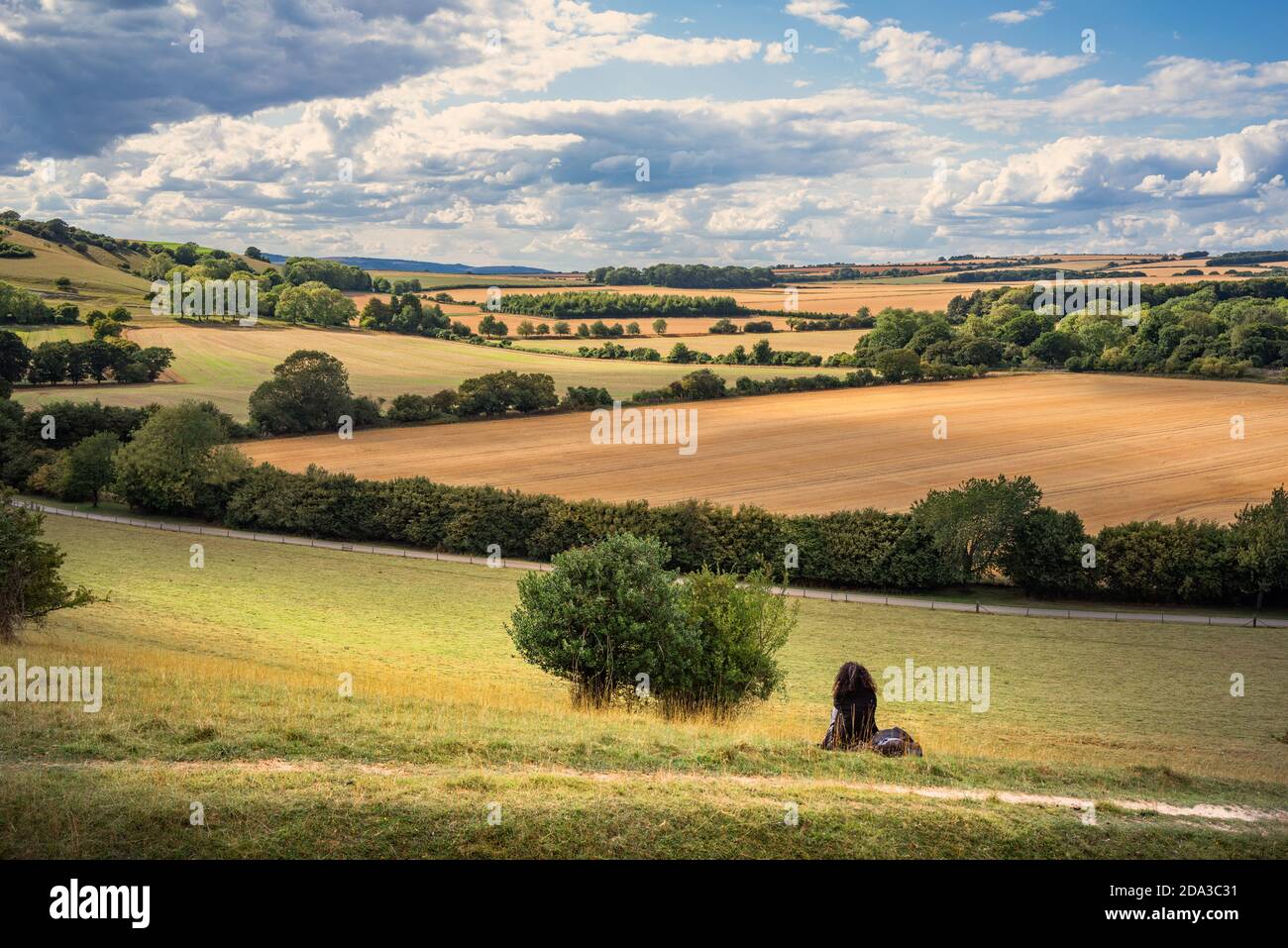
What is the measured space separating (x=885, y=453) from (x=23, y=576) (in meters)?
68.3

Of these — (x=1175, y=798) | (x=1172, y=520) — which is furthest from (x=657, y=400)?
(x=1175, y=798)

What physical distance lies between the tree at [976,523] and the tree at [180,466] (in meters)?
43.1

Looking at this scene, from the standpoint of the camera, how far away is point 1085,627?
4412cm

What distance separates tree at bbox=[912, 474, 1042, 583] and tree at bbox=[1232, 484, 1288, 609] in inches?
358

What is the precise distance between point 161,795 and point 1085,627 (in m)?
41.2

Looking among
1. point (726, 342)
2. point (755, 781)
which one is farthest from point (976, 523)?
point (726, 342)

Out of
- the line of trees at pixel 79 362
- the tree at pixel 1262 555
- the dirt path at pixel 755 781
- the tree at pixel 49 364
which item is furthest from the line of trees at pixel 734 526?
the dirt path at pixel 755 781

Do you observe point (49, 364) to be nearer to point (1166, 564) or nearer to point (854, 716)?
point (1166, 564)

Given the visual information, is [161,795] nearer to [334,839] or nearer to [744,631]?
[334,839]

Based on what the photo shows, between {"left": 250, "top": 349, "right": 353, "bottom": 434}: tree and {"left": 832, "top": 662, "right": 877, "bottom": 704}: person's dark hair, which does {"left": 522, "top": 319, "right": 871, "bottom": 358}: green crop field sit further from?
{"left": 832, "top": 662, "right": 877, "bottom": 704}: person's dark hair

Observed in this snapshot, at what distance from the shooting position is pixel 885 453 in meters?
84.2

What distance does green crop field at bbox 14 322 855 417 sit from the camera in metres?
97.8

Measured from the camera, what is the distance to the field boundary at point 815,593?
45438mm
